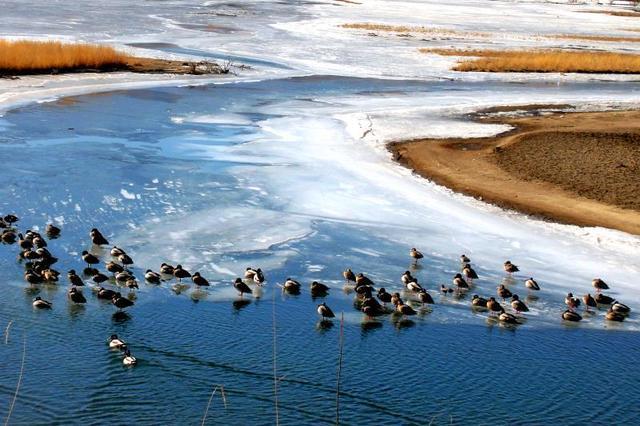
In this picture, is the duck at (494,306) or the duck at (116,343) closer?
the duck at (116,343)

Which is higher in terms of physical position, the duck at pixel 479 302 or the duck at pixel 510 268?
the duck at pixel 510 268

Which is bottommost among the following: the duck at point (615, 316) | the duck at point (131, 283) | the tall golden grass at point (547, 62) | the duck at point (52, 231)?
the duck at point (52, 231)

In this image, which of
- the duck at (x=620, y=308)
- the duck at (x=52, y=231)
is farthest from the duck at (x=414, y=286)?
the duck at (x=52, y=231)

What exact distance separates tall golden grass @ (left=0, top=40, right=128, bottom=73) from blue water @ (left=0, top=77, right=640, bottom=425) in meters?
18.8

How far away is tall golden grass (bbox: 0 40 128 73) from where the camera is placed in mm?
36956

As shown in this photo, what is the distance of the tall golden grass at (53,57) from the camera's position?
36956 millimetres

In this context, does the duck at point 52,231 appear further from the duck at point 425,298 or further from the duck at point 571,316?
the duck at point 571,316

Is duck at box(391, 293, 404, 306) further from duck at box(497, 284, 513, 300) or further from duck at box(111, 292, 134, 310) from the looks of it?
duck at box(111, 292, 134, 310)

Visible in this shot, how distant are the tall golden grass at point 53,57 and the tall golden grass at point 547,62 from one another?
17655mm

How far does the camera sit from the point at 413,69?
46500mm

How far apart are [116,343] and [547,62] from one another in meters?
42.4

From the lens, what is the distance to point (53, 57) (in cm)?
3881

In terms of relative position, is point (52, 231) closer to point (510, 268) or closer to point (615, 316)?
point (510, 268)

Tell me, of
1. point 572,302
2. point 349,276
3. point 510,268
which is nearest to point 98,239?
point 349,276
